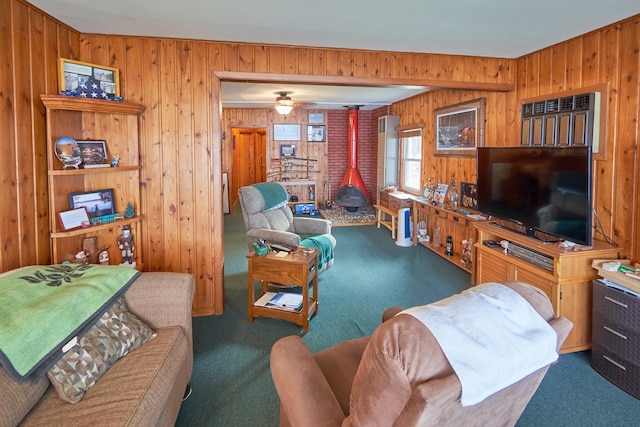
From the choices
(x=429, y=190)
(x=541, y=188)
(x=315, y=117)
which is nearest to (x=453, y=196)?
(x=429, y=190)

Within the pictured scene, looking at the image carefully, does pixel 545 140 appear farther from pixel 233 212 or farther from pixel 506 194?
pixel 233 212

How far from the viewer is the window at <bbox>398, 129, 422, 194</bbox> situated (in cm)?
666

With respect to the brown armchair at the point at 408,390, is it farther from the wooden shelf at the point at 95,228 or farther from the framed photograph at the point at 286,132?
the framed photograph at the point at 286,132

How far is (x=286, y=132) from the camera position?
878 cm

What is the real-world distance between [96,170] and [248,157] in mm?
8328

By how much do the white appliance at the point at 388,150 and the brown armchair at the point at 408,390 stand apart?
246 inches

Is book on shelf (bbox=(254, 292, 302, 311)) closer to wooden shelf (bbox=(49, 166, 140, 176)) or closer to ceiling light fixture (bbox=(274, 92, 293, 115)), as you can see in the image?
wooden shelf (bbox=(49, 166, 140, 176))

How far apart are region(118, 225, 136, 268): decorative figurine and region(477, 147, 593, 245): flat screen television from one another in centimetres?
312

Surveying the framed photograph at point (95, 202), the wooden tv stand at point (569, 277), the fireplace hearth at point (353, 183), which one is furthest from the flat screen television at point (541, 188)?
the fireplace hearth at point (353, 183)

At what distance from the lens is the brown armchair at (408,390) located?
0.98 meters

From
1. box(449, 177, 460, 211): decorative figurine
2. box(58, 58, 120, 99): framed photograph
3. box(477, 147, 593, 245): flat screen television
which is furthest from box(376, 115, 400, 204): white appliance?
box(58, 58, 120, 99): framed photograph

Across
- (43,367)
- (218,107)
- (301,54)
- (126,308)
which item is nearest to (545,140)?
(301,54)

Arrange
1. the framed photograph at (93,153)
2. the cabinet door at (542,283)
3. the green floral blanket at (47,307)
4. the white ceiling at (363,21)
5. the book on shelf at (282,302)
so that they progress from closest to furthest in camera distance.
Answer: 1. the green floral blanket at (47,307)
2. the white ceiling at (363,21)
3. the cabinet door at (542,283)
4. the framed photograph at (93,153)
5. the book on shelf at (282,302)

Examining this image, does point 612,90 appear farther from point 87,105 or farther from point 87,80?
point 87,80
